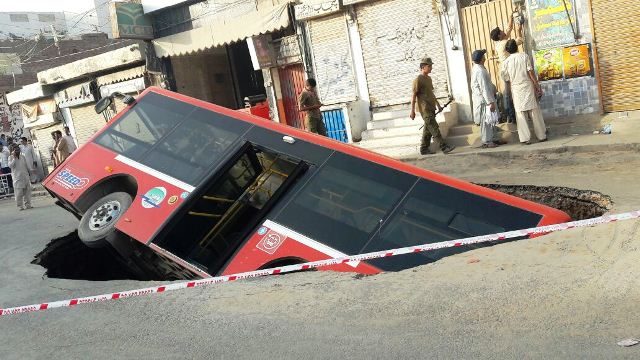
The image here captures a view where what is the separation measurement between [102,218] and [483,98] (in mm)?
6493

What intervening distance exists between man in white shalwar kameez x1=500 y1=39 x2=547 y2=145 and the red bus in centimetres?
520

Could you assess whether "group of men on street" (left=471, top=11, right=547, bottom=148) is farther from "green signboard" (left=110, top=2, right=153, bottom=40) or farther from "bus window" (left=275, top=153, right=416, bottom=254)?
"green signboard" (left=110, top=2, right=153, bottom=40)

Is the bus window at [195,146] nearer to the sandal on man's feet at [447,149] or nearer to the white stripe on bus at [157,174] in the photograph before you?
the white stripe on bus at [157,174]

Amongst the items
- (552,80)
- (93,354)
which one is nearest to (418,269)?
(93,354)

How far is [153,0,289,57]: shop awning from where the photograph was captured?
13.9 meters

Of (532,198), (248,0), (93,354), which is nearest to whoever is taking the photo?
(93,354)

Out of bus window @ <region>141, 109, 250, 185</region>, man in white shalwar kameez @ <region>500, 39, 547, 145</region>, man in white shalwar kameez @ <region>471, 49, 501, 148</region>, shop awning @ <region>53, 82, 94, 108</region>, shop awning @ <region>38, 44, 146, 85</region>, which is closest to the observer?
bus window @ <region>141, 109, 250, 185</region>

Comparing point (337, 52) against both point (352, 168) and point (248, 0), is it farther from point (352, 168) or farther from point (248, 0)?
point (352, 168)

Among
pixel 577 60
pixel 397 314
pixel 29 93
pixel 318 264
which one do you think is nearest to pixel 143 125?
pixel 318 264

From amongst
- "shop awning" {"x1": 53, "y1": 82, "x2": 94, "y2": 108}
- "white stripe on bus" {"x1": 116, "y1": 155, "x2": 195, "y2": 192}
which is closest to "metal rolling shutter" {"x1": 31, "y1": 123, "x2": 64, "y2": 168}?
"shop awning" {"x1": 53, "y1": 82, "x2": 94, "y2": 108}

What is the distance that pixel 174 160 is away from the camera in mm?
5719

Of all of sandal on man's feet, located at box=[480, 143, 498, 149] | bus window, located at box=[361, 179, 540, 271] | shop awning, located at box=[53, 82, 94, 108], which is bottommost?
sandal on man's feet, located at box=[480, 143, 498, 149]

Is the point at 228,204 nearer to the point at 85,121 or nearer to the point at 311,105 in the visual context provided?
the point at 311,105

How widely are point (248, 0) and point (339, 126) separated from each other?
4500 millimetres
